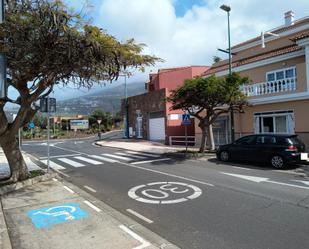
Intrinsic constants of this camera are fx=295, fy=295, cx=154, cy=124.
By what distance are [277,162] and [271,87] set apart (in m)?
7.24

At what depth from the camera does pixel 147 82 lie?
3984cm

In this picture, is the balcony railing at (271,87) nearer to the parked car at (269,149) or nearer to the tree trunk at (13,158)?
the parked car at (269,149)

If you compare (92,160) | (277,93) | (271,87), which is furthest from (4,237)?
(271,87)

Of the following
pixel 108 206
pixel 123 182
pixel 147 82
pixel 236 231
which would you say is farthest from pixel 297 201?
pixel 147 82

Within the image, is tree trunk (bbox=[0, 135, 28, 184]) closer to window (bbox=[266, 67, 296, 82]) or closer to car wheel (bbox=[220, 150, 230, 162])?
car wheel (bbox=[220, 150, 230, 162])

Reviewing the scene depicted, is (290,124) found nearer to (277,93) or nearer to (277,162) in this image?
(277,93)

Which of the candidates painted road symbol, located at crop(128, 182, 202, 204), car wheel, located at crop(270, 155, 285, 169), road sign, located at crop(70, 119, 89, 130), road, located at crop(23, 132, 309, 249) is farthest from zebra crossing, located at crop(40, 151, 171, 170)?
road sign, located at crop(70, 119, 89, 130)

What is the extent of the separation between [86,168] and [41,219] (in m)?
8.06

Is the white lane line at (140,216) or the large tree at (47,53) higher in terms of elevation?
the large tree at (47,53)

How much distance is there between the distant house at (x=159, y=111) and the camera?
29547 mm

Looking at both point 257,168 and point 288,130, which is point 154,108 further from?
point 257,168

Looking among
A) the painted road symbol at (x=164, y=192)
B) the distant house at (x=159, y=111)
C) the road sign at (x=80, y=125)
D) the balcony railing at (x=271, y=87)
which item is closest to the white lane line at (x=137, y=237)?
the painted road symbol at (x=164, y=192)

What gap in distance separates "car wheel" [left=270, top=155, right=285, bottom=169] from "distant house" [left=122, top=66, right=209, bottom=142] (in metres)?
14.1

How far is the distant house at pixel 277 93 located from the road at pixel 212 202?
620cm
